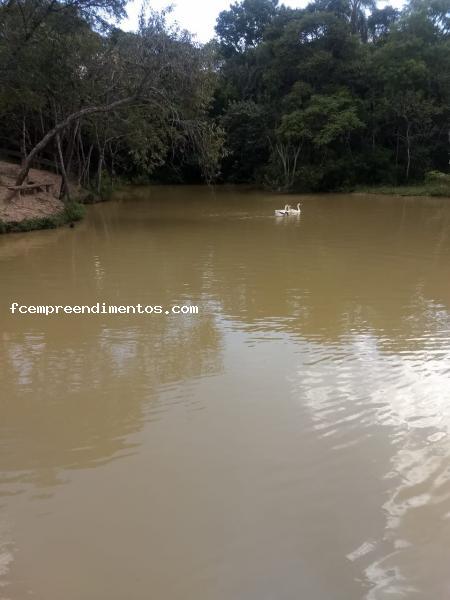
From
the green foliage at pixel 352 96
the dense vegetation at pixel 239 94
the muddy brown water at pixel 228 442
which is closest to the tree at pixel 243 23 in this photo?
the dense vegetation at pixel 239 94

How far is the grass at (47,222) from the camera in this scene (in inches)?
571

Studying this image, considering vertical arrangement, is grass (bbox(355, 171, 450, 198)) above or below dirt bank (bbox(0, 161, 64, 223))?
above

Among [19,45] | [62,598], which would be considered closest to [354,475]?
[62,598]

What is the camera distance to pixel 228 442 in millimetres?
3898

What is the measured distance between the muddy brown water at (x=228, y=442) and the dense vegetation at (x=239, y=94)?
9.25 metres

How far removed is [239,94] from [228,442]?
4129 cm

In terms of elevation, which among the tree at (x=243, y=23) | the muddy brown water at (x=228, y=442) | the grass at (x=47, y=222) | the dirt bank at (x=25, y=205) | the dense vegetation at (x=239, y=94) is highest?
the tree at (x=243, y=23)

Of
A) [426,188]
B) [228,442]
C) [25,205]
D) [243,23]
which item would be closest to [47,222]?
[25,205]

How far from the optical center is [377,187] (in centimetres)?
3147

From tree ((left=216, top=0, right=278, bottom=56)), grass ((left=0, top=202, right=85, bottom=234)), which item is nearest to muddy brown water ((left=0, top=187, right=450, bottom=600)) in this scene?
grass ((left=0, top=202, right=85, bottom=234))

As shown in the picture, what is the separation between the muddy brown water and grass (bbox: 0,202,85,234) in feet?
20.2

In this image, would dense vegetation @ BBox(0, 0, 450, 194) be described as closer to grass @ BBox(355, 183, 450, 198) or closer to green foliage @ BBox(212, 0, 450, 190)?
green foliage @ BBox(212, 0, 450, 190)

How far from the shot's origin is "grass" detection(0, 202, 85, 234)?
1452 centimetres

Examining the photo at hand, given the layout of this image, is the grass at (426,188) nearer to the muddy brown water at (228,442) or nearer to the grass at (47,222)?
the grass at (47,222)
